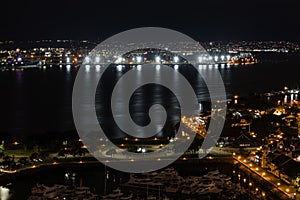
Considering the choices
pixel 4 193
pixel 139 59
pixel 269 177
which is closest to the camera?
pixel 4 193

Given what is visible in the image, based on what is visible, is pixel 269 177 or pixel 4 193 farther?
pixel 269 177

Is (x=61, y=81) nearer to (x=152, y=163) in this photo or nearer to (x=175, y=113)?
(x=175, y=113)

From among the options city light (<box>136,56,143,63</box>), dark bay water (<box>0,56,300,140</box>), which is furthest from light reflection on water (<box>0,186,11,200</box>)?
city light (<box>136,56,143,63</box>)

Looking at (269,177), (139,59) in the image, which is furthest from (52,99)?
(139,59)

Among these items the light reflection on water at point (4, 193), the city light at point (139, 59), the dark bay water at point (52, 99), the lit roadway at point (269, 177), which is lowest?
the light reflection on water at point (4, 193)

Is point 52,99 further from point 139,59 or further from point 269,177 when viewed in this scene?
point 139,59

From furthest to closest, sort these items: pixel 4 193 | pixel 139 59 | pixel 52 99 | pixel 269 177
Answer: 1. pixel 139 59
2. pixel 52 99
3. pixel 269 177
4. pixel 4 193

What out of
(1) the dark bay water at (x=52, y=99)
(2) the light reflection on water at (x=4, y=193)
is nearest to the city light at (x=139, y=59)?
(1) the dark bay water at (x=52, y=99)

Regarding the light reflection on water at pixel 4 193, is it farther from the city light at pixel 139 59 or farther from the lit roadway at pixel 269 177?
the city light at pixel 139 59

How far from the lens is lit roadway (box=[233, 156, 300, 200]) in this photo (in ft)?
12.2

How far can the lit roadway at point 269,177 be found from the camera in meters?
3.72

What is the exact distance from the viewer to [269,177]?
4109 mm

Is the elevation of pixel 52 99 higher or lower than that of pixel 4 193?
higher

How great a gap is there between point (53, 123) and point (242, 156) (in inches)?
175
